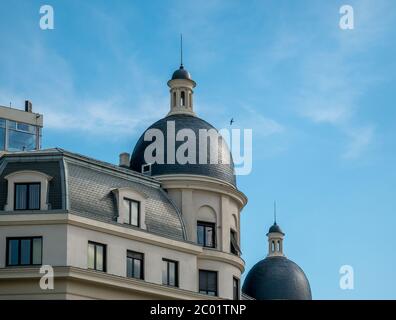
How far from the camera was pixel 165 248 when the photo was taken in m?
68.7

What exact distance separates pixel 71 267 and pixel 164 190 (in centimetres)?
1234

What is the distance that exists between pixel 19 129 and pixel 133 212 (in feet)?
121

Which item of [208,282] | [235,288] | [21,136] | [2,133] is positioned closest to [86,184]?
[208,282]

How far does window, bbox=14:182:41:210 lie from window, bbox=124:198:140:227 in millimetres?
5654

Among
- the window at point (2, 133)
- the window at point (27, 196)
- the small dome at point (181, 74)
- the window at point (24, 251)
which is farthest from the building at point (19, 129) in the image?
the window at point (24, 251)

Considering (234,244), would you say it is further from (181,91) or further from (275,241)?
(275,241)

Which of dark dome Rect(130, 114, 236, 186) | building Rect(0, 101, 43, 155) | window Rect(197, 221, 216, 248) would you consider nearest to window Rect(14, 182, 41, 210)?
dark dome Rect(130, 114, 236, 186)

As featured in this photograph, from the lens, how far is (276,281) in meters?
120

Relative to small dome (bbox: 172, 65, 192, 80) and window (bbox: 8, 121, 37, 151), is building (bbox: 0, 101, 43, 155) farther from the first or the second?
small dome (bbox: 172, 65, 192, 80)

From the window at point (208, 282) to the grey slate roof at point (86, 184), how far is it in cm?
301

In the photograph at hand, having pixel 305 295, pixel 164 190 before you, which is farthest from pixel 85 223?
pixel 305 295

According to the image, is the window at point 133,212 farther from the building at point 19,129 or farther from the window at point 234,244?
the building at point 19,129

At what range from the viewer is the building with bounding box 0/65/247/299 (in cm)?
6319

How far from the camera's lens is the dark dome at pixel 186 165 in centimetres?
7319
